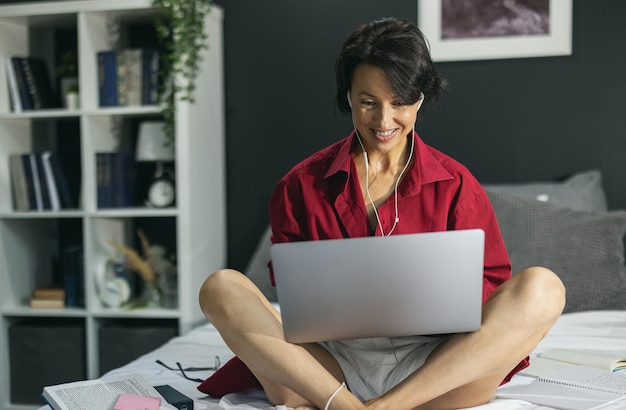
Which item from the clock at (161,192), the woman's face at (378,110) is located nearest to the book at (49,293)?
the clock at (161,192)

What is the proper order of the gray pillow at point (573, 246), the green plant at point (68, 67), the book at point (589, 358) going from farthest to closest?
the green plant at point (68, 67) < the gray pillow at point (573, 246) < the book at point (589, 358)

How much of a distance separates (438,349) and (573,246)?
4.14ft

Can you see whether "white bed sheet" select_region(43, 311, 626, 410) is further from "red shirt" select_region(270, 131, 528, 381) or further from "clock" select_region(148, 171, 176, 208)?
"clock" select_region(148, 171, 176, 208)

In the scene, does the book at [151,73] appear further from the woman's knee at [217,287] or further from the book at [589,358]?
the book at [589,358]

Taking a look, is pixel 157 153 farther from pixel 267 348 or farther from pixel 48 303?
pixel 267 348

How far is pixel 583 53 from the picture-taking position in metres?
→ 3.24

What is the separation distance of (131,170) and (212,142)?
0.37 meters

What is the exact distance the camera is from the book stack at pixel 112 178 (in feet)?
10.9

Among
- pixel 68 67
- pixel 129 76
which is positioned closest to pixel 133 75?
pixel 129 76

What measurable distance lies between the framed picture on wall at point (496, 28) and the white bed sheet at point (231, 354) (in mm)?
1210

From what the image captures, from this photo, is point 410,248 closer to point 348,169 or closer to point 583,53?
point 348,169

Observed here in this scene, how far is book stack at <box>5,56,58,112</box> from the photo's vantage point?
3439 millimetres

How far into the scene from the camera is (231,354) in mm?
2326

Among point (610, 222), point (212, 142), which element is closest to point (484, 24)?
point (610, 222)
